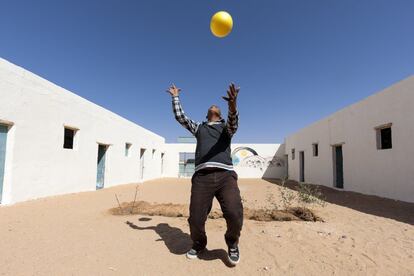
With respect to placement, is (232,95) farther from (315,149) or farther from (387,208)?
(315,149)

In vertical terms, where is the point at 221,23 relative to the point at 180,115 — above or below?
above

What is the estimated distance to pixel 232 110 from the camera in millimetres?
2498

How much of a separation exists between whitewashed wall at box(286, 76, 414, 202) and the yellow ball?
627 centimetres

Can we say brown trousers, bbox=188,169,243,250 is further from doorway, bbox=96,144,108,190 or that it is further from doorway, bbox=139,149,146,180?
doorway, bbox=139,149,146,180

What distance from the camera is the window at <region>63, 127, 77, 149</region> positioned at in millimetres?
9031

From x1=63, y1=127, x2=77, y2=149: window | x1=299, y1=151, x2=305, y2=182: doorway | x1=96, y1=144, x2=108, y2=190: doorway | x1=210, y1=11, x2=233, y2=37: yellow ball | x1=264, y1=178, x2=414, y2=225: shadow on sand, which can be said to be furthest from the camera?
x1=299, y1=151, x2=305, y2=182: doorway

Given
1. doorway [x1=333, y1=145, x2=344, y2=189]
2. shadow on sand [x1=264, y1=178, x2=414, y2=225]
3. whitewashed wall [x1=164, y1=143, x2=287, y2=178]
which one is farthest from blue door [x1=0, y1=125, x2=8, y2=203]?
whitewashed wall [x1=164, y1=143, x2=287, y2=178]

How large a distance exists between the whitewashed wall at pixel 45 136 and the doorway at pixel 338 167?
10556 mm

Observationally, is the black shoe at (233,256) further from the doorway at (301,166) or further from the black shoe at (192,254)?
the doorway at (301,166)

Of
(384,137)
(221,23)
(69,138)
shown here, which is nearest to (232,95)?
(221,23)

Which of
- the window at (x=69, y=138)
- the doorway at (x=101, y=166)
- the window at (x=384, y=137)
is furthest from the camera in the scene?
the doorway at (x=101, y=166)

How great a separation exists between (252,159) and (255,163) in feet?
1.42

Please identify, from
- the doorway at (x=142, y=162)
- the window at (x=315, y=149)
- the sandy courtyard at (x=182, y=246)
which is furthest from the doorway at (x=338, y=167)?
the doorway at (x=142, y=162)

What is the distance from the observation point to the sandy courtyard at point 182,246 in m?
2.49
